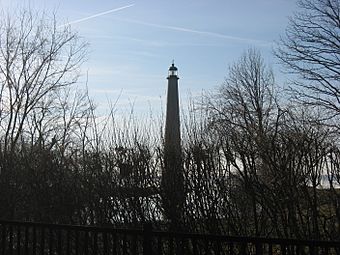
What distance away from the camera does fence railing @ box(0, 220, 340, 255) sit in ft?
17.4

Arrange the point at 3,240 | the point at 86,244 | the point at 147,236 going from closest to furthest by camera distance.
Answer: the point at 147,236 → the point at 86,244 → the point at 3,240

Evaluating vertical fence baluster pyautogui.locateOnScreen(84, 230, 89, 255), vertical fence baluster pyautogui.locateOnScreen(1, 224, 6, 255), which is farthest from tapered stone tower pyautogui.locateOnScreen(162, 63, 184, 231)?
vertical fence baluster pyautogui.locateOnScreen(1, 224, 6, 255)

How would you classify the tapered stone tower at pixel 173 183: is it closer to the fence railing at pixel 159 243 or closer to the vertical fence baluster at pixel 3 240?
the fence railing at pixel 159 243

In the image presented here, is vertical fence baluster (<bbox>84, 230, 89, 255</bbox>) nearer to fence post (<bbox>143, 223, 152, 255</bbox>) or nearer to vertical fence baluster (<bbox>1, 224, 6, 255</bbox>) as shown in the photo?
fence post (<bbox>143, 223, 152, 255</bbox>)

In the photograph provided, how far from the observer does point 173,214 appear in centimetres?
782

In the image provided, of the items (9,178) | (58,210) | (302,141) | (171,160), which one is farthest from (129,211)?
(9,178)

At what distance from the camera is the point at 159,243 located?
6.26m

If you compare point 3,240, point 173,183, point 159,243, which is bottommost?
point 159,243

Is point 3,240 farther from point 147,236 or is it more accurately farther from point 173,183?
point 147,236

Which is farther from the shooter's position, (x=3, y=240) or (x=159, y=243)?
(x=3, y=240)

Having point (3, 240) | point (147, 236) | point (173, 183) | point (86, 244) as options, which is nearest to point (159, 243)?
point (147, 236)

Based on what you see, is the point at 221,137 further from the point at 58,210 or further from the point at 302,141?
the point at 58,210

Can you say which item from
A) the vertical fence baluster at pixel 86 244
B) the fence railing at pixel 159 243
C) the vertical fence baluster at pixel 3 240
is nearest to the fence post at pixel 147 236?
the fence railing at pixel 159 243

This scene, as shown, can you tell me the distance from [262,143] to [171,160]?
1.36 meters
